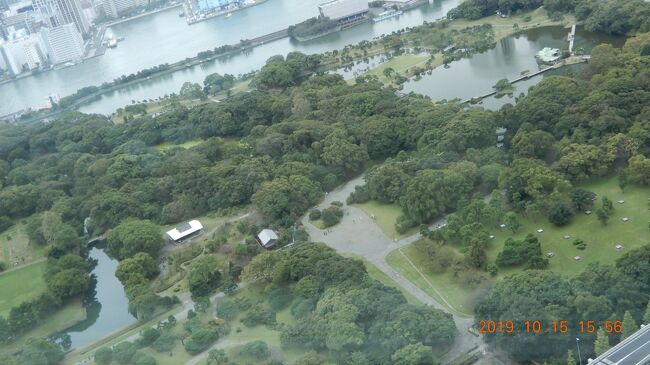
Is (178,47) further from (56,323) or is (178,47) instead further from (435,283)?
(435,283)

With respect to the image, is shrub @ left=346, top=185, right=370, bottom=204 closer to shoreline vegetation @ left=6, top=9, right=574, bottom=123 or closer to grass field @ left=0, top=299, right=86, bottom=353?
grass field @ left=0, top=299, right=86, bottom=353

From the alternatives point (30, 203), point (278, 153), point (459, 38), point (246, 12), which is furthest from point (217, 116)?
point (246, 12)

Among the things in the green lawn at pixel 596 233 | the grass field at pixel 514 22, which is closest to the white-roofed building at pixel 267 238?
the green lawn at pixel 596 233

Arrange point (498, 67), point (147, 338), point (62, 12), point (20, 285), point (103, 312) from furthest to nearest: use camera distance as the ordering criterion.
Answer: point (62, 12)
point (498, 67)
point (20, 285)
point (103, 312)
point (147, 338)

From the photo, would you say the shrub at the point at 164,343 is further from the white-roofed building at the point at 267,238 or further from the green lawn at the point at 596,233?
the green lawn at the point at 596,233

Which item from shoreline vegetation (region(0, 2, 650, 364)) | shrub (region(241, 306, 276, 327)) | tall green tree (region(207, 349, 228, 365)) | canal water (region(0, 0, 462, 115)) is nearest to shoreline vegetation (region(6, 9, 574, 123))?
canal water (region(0, 0, 462, 115))

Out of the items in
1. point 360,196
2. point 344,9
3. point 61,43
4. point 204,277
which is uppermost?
point 61,43

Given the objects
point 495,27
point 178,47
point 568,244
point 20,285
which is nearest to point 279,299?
point 568,244
